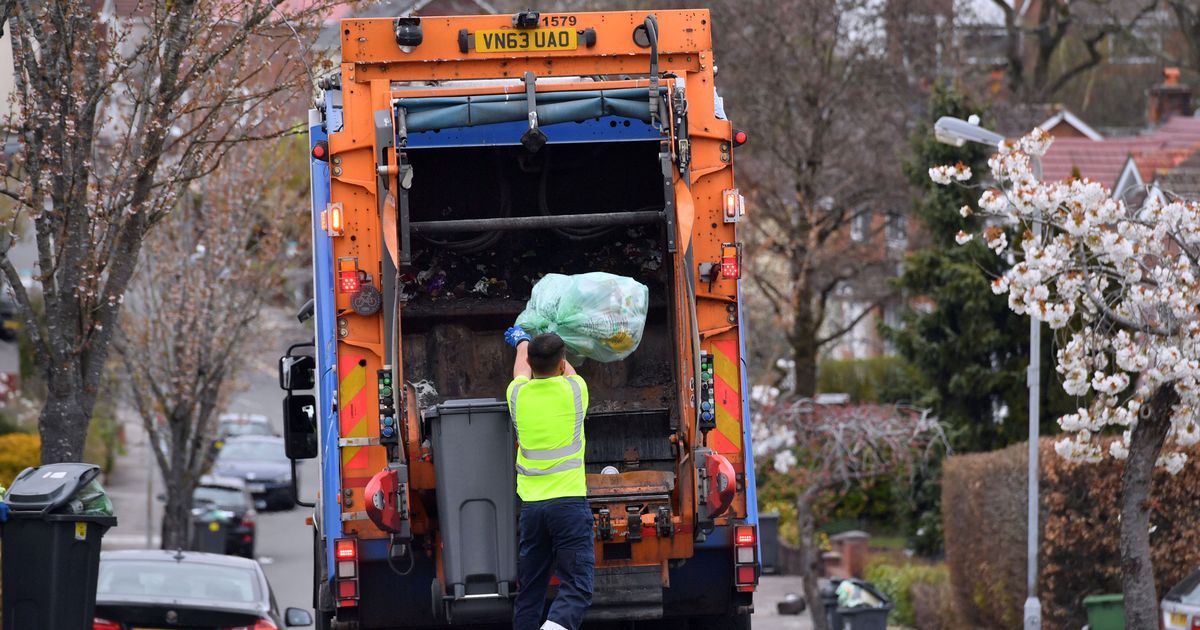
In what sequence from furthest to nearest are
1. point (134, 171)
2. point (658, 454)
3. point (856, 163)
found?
1. point (856, 163)
2. point (134, 171)
3. point (658, 454)

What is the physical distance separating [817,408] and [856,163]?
5329mm

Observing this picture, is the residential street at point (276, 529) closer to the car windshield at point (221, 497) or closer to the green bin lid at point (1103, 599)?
the car windshield at point (221, 497)

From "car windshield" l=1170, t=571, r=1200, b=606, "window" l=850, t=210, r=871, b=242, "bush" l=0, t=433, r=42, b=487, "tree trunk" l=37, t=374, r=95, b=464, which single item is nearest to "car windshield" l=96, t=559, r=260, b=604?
"tree trunk" l=37, t=374, r=95, b=464

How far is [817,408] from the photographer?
68.4ft

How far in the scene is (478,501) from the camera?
7012 millimetres

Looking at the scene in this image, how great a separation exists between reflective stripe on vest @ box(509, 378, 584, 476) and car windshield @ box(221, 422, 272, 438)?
29.1 m

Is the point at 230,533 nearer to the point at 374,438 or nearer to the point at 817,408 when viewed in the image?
the point at 817,408

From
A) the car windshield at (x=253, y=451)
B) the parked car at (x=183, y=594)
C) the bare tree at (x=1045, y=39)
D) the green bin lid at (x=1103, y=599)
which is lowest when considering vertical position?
the green bin lid at (x=1103, y=599)

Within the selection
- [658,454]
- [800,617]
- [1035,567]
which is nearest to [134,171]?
[658,454]

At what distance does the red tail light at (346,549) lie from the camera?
291 inches

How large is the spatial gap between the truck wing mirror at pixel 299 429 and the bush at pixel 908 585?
10.2 metres

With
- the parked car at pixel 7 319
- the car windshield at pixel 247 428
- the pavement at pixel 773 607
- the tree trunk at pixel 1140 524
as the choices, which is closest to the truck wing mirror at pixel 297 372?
the tree trunk at pixel 1140 524

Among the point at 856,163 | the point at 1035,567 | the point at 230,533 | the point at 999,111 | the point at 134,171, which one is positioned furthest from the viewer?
the point at 999,111

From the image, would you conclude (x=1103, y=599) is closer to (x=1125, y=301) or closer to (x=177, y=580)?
(x=1125, y=301)
